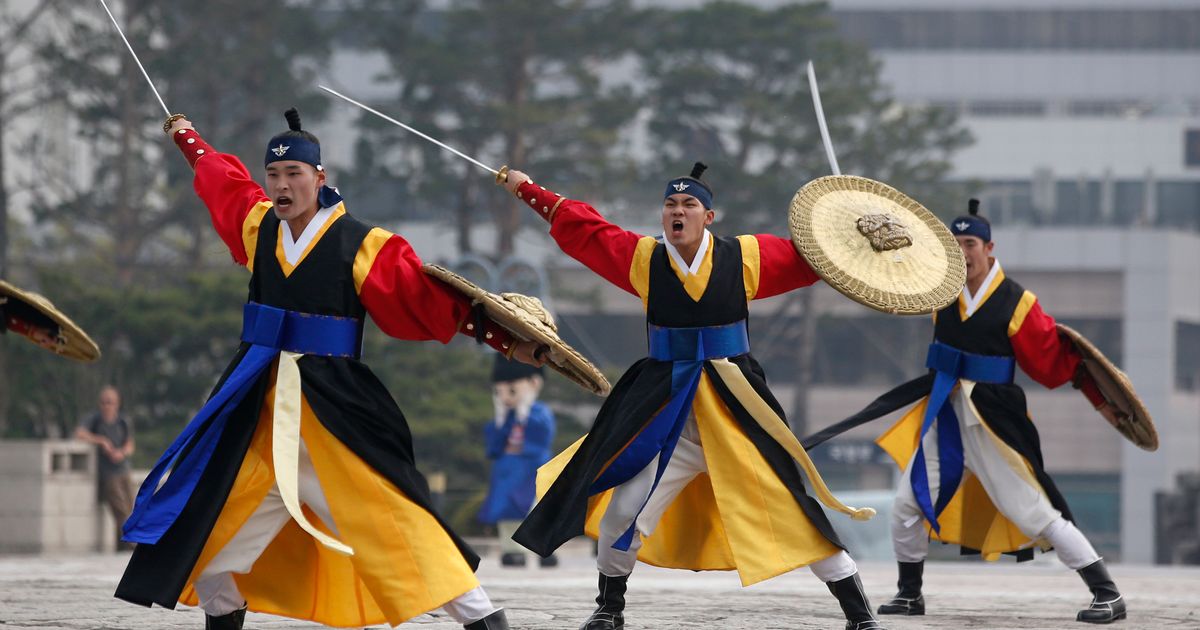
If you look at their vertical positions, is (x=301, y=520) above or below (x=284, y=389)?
below

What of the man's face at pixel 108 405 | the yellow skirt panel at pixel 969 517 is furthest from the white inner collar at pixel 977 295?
the man's face at pixel 108 405

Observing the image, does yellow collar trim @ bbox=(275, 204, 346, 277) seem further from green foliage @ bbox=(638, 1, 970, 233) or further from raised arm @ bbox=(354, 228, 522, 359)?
green foliage @ bbox=(638, 1, 970, 233)

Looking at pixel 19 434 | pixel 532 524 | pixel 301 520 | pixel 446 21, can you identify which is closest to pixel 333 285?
pixel 301 520

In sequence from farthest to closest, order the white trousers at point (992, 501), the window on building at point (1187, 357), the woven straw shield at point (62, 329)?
the window on building at point (1187, 357), the white trousers at point (992, 501), the woven straw shield at point (62, 329)

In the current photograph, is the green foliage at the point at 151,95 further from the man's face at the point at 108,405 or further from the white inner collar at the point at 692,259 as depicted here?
the white inner collar at the point at 692,259

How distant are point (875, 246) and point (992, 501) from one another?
1.83 m

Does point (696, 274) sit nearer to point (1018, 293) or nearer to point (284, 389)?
point (284, 389)

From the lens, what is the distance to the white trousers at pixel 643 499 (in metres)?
6.76

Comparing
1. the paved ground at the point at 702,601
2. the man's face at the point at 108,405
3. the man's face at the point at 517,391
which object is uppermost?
the man's face at the point at 517,391

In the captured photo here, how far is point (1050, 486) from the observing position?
8.28 m

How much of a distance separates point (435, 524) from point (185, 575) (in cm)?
75

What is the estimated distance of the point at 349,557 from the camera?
5977 millimetres

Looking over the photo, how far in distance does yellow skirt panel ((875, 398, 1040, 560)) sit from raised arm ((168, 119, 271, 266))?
10.9ft

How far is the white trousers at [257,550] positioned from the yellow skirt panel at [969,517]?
126 inches
